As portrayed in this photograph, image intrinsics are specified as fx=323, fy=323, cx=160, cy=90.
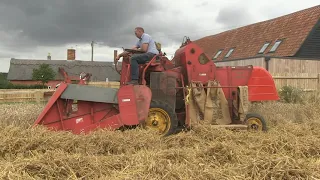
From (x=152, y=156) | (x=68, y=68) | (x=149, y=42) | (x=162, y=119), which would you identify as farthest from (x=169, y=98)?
(x=68, y=68)

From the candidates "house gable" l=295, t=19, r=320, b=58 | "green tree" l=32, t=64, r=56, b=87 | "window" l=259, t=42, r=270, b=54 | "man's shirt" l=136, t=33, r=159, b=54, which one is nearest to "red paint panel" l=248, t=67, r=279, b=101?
"man's shirt" l=136, t=33, r=159, b=54

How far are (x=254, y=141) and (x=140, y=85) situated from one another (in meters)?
2.30

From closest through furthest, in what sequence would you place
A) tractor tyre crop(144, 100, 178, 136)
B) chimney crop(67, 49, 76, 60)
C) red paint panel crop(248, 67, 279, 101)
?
tractor tyre crop(144, 100, 178, 136) → red paint panel crop(248, 67, 279, 101) → chimney crop(67, 49, 76, 60)

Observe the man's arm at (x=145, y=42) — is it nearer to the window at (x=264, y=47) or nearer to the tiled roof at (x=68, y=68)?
the window at (x=264, y=47)

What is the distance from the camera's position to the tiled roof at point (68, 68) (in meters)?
49.2

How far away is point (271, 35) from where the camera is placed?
25141 mm

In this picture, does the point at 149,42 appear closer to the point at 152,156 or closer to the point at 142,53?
the point at 142,53

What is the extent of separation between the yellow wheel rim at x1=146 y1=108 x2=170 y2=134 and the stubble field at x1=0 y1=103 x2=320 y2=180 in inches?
19.7

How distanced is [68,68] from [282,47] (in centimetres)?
3549

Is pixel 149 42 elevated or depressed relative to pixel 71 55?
depressed

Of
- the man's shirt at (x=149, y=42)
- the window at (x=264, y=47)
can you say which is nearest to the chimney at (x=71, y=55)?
the window at (x=264, y=47)

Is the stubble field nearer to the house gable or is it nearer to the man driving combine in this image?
the man driving combine

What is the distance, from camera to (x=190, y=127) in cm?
634

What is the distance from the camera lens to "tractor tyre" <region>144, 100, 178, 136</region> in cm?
608
